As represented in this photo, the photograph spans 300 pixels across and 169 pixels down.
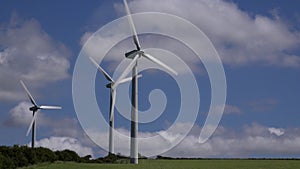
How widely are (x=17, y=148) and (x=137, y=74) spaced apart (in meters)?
24.8

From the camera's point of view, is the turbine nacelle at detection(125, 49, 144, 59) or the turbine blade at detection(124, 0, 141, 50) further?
the turbine nacelle at detection(125, 49, 144, 59)

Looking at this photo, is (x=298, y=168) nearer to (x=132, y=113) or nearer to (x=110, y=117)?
(x=132, y=113)

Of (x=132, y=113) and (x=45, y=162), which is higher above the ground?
(x=132, y=113)

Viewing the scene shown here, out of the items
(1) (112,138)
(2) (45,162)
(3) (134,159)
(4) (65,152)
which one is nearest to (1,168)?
(2) (45,162)

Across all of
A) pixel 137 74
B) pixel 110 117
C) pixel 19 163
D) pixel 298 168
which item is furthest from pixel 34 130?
pixel 298 168

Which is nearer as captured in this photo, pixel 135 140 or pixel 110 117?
pixel 135 140

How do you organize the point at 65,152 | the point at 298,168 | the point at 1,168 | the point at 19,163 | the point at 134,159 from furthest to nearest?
the point at 65,152, the point at 134,159, the point at 19,163, the point at 298,168, the point at 1,168

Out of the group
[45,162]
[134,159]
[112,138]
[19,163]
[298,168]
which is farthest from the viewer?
[112,138]

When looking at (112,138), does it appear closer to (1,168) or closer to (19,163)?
(19,163)

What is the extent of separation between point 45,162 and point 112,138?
2961 cm

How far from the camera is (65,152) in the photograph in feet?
319

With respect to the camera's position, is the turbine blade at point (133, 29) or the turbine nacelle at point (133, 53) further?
the turbine nacelle at point (133, 53)

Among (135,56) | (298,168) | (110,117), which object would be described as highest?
(135,56)

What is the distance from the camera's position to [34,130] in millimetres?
111375
